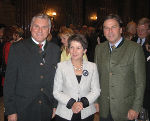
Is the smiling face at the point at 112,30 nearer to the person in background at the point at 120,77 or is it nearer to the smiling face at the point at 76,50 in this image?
the person in background at the point at 120,77

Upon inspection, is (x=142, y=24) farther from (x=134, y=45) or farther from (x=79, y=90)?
(x=79, y=90)

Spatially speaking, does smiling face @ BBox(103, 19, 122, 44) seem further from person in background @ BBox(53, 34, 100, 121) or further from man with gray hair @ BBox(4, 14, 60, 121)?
man with gray hair @ BBox(4, 14, 60, 121)

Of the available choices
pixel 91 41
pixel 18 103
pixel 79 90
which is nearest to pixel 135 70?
pixel 79 90

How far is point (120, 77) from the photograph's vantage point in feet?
7.46

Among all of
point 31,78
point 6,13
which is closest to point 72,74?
point 31,78

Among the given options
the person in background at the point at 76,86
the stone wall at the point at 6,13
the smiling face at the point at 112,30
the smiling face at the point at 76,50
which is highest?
the stone wall at the point at 6,13

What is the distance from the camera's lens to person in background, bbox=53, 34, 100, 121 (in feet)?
7.20

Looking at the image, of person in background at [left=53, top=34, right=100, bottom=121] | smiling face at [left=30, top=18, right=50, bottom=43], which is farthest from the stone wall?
person in background at [left=53, top=34, right=100, bottom=121]

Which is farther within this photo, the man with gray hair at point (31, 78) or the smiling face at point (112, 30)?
the smiling face at point (112, 30)

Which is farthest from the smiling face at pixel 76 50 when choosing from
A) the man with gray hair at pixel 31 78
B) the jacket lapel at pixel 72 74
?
the man with gray hair at pixel 31 78

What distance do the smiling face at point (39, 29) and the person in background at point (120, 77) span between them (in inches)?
26.9

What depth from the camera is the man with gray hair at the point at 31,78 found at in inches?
85.7

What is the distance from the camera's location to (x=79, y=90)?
2236 millimetres

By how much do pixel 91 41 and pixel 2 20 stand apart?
14.7 ft
